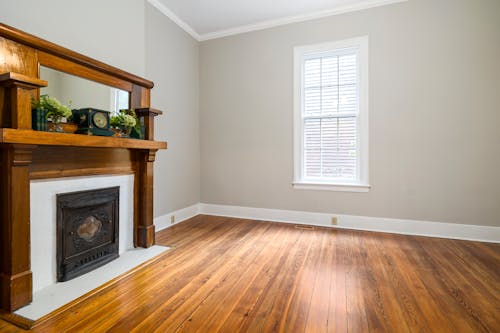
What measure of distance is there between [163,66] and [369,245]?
3.42 m

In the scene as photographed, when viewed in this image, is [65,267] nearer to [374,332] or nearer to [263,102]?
[374,332]

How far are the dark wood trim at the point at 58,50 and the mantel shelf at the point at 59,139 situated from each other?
25.5 inches

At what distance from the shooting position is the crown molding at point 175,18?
3388 mm

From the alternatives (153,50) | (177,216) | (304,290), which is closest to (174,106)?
(153,50)

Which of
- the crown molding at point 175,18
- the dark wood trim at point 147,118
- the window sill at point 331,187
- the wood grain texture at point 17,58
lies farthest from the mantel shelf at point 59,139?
the window sill at point 331,187

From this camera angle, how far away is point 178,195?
3898 mm

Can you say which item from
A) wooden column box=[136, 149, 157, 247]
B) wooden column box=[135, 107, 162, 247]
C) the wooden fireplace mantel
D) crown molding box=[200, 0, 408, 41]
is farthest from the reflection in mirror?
crown molding box=[200, 0, 408, 41]

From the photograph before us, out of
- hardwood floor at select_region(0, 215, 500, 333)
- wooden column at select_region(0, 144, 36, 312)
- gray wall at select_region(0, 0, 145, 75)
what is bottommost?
hardwood floor at select_region(0, 215, 500, 333)

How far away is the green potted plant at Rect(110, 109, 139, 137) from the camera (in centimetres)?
246

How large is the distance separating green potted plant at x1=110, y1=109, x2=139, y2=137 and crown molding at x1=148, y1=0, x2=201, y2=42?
1.75 m

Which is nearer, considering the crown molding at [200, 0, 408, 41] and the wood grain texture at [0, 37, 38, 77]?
the wood grain texture at [0, 37, 38, 77]

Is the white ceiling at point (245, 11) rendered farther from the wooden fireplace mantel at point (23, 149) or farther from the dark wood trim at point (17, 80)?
the dark wood trim at point (17, 80)

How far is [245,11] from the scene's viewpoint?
3.63 metres

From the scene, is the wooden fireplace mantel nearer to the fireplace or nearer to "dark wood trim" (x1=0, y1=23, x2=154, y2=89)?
"dark wood trim" (x1=0, y1=23, x2=154, y2=89)
